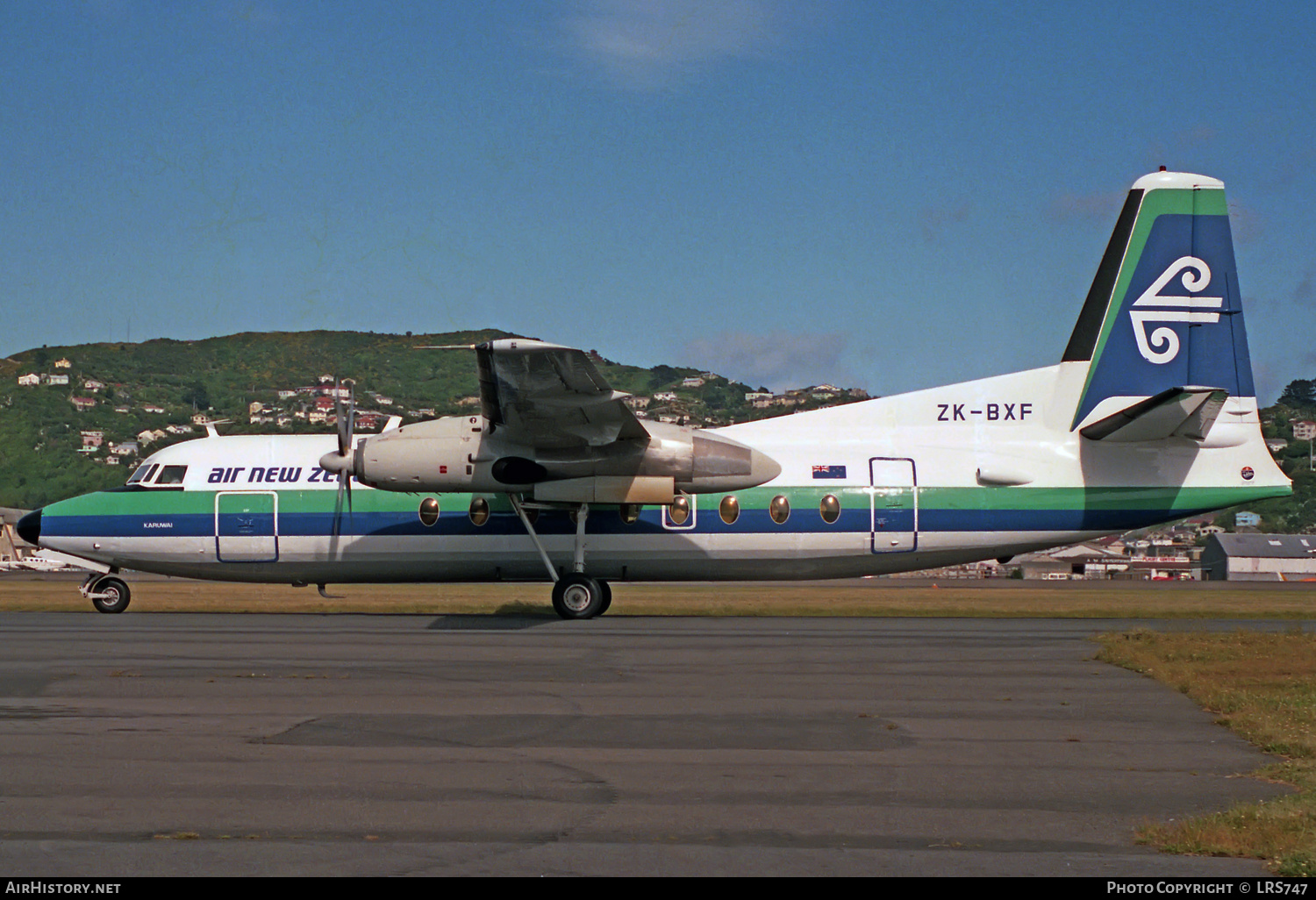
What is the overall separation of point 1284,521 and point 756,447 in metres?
116

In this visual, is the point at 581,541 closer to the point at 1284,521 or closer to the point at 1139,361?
the point at 1139,361

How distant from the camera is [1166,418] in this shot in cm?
2116

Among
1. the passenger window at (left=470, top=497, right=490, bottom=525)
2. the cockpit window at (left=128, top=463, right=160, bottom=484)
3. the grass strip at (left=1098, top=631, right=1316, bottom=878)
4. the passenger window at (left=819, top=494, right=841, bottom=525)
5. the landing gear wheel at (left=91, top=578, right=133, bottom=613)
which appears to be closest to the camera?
the grass strip at (left=1098, top=631, right=1316, bottom=878)

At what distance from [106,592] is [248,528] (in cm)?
350

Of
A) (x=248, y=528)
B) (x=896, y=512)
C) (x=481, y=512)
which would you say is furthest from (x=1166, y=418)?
(x=248, y=528)

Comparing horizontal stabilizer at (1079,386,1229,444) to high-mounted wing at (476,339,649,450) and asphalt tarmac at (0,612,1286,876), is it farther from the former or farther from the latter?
high-mounted wing at (476,339,649,450)

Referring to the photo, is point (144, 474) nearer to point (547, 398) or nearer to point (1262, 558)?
point (547, 398)

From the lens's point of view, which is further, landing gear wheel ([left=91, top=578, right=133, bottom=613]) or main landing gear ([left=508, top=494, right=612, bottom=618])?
landing gear wheel ([left=91, top=578, right=133, bottom=613])

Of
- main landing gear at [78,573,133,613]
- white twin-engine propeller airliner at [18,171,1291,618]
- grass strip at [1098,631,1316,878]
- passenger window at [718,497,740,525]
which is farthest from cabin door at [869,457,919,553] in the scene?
main landing gear at [78,573,133,613]

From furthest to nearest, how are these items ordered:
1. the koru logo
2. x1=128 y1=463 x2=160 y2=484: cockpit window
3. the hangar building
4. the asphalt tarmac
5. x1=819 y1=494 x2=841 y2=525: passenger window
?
the hangar building < x1=128 y1=463 x2=160 y2=484: cockpit window < the koru logo < x1=819 y1=494 x2=841 y2=525: passenger window < the asphalt tarmac

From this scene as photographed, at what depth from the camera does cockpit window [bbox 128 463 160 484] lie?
24.4 meters

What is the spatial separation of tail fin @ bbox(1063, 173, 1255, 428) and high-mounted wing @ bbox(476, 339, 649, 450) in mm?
9204

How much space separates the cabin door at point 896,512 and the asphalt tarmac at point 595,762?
6.12 metres

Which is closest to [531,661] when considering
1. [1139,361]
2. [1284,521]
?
[1139,361]
